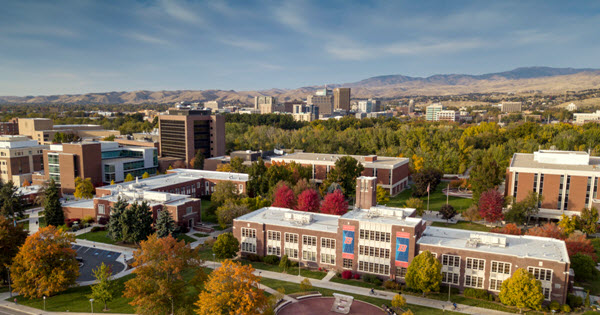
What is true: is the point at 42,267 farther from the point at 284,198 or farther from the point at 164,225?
the point at 284,198

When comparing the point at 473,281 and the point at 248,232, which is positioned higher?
the point at 248,232

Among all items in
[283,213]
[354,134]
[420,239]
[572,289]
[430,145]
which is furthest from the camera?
[354,134]

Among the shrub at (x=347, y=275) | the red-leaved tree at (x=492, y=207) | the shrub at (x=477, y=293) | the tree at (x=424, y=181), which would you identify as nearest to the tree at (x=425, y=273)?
the shrub at (x=477, y=293)

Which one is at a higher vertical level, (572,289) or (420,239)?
(420,239)

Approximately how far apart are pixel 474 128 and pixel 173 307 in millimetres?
131023

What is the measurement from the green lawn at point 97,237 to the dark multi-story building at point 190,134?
47701mm

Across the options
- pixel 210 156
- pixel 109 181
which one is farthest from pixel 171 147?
pixel 109 181

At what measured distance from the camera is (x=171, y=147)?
109m

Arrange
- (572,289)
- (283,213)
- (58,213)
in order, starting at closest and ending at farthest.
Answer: (572,289) → (283,213) → (58,213)

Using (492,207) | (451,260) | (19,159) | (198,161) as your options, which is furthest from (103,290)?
(19,159)

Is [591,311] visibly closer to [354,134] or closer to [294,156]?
[294,156]

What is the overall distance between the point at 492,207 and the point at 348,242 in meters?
26.8

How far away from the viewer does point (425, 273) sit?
3844 centimetres

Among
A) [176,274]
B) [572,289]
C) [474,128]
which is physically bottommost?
[572,289]
